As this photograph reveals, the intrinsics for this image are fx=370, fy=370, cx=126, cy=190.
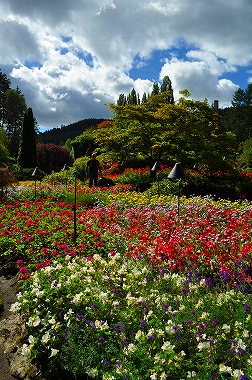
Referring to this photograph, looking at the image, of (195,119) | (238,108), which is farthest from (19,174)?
(238,108)

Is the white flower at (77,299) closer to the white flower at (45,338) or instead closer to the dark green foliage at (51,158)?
the white flower at (45,338)

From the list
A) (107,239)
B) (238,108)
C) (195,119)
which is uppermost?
(238,108)

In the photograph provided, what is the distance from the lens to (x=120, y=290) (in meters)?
4.82

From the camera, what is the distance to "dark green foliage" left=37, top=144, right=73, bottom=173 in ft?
123

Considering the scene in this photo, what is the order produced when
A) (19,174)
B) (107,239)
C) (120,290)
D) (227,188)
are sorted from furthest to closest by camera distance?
1. (19,174)
2. (227,188)
3. (107,239)
4. (120,290)

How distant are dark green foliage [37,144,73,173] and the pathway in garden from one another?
99.9 feet

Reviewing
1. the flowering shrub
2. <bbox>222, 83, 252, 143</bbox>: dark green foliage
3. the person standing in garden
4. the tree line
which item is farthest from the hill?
the flowering shrub

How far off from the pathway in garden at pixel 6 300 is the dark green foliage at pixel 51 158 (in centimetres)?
3045

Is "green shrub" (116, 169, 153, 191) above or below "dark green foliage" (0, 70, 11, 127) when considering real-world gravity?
below

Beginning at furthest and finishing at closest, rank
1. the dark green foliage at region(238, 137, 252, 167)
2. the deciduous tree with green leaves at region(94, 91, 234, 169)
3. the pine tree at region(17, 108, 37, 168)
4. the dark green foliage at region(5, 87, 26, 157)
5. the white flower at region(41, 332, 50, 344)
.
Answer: the dark green foliage at region(5, 87, 26, 157) < the dark green foliage at region(238, 137, 252, 167) < the pine tree at region(17, 108, 37, 168) < the deciduous tree with green leaves at region(94, 91, 234, 169) < the white flower at region(41, 332, 50, 344)

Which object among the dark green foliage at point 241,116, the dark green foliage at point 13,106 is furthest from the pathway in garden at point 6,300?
the dark green foliage at point 241,116

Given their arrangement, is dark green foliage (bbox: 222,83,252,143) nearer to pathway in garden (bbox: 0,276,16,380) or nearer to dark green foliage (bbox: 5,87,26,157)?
dark green foliage (bbox: 5,87,26,157)

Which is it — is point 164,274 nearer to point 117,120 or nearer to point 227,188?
point 227,188

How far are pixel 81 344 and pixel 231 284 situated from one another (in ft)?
8.24
